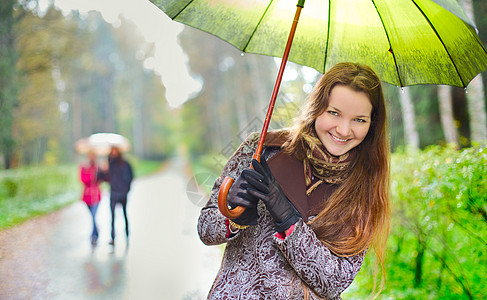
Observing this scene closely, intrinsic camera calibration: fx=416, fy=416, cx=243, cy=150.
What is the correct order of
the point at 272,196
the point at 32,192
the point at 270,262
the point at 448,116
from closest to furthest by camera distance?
the point at 272,196
the point at 270,262
the point at 448,116
the point at 32,192

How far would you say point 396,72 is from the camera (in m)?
2.16

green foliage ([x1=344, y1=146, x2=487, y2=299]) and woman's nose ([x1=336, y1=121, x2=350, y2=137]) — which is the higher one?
woman's nose ([x1=336, y1=121, x2=350, y2=137])

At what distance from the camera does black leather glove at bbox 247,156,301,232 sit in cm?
155

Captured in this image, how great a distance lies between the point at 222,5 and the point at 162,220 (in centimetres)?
859

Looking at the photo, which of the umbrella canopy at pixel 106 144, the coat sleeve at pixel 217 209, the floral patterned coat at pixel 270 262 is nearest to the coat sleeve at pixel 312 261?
the floral patterned coat at pixel 270 262

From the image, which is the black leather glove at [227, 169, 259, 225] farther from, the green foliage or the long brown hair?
the green foliage

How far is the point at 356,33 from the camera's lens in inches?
84.2

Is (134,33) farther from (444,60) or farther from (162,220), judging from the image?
(444,60)

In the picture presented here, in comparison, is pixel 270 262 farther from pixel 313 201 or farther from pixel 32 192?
pixel 32 192

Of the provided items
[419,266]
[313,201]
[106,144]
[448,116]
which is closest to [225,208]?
[313,201]

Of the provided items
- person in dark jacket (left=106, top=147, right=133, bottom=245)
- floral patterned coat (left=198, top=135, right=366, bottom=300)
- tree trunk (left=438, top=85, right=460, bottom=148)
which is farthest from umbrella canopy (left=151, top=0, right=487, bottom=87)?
tree trunk (left=438, top=85, right=460, bottom=148)

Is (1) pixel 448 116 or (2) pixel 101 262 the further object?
(1) pixel 448 116

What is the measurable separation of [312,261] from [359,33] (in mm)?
1206

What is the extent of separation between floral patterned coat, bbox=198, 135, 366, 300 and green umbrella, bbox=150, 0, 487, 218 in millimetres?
589
